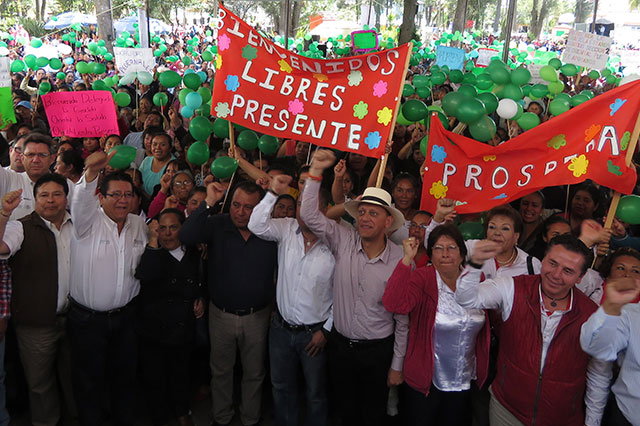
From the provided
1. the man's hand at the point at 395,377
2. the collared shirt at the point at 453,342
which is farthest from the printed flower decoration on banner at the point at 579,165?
the man's hand at the point at 395,377

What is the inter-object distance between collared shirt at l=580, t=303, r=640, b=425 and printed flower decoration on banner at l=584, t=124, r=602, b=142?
52.0 inches

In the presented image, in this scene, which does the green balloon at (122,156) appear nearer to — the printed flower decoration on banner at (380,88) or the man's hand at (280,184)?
the man's hand at (280,184)

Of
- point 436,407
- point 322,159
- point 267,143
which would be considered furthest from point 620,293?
point 267,143

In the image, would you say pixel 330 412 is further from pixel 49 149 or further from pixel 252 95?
pixel 49 149

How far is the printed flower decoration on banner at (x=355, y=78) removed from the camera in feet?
13.8

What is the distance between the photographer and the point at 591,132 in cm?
375

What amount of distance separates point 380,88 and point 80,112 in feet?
10.6

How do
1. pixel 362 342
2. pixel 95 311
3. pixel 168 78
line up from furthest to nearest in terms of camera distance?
pixel 168 78 → pixel 95 311 → pixel 362 342

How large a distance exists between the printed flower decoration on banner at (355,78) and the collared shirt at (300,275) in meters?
1.22

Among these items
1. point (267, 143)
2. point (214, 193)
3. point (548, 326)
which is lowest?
point (548, 326)

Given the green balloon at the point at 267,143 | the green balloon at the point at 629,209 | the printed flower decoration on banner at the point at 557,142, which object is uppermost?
the printed flower decoration on banner at the point at 557,142

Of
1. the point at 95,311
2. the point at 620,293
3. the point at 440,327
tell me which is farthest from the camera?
the point at 95,311

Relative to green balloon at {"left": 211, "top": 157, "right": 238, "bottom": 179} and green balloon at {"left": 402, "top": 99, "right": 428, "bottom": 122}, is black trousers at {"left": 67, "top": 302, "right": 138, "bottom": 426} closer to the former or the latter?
green balloon at {"left": 211, "top": 157, "right": 238, "bottom": 179}

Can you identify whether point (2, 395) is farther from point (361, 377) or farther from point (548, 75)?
point (548, 75)
